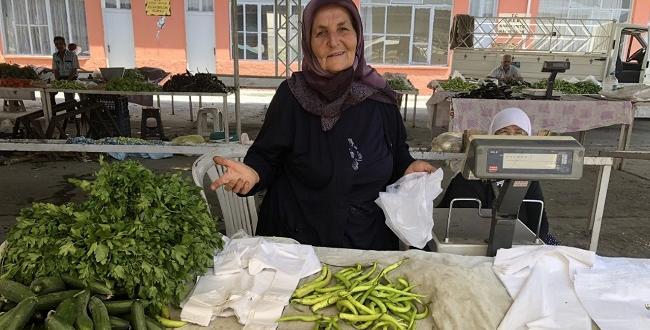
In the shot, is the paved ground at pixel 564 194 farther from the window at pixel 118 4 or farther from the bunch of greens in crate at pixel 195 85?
the window at pixel 118 4

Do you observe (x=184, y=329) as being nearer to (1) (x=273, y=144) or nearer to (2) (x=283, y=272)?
(2) (x=283, y=272)

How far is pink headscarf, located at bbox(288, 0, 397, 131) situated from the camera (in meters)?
1.94

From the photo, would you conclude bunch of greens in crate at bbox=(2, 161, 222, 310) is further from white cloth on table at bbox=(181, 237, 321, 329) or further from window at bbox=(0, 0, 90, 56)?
window at bbox=(0, 0, 90, 56)

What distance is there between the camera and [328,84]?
76.9 inches

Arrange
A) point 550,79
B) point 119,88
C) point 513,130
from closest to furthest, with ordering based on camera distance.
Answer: point 513,130, point 550,79, point 119,88

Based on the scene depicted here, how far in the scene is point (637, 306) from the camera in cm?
145

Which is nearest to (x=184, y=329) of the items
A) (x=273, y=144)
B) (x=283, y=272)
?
(x=283, y=272)

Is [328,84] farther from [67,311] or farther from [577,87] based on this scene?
[577,87]

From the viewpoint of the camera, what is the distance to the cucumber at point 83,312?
3.84 feet

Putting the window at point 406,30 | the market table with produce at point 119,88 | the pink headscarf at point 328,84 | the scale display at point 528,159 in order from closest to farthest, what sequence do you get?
the scale display at point 528,159 → the pink headscarf at point 328,84 → the market table with produce at point 119,88 → the window at point 406,30

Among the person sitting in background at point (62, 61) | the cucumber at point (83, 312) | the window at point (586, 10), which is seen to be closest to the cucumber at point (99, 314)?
the cucumber at point (83, 312)

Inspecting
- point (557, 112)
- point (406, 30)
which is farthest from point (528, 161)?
point (406, 30)

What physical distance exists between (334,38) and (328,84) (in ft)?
0.61

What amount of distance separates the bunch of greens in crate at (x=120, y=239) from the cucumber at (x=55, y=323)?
0.13 meters
